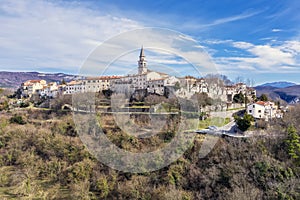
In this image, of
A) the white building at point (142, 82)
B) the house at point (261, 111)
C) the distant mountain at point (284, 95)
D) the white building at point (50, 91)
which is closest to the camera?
the house at point (261, 111)

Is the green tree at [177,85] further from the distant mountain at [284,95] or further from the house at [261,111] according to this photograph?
the distant mountain at [284,95]

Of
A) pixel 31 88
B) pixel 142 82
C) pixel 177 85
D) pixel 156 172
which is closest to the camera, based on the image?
pixel 156 172

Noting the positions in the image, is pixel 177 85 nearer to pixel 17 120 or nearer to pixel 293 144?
pixel 293 144

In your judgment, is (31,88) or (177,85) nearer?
(177,85)

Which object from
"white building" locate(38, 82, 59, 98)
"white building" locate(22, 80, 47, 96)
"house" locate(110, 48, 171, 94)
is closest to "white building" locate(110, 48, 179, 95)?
"house" locate(110, 48, 171, 94)

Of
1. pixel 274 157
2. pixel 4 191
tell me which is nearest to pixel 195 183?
pixel 274 157

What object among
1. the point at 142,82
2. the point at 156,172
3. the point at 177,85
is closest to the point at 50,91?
the point at 142,82

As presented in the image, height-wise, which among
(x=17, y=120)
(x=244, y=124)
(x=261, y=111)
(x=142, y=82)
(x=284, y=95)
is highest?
(x=142, y=82)

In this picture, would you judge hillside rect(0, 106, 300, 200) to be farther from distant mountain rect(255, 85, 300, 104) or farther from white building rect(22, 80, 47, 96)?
distant mountain rect(255, 85, 300, 104)

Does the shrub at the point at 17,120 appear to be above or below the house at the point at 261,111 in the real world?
below

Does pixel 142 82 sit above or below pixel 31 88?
above

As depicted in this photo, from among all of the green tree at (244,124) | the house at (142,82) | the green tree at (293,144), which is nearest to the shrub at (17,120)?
the house at (142,82)
